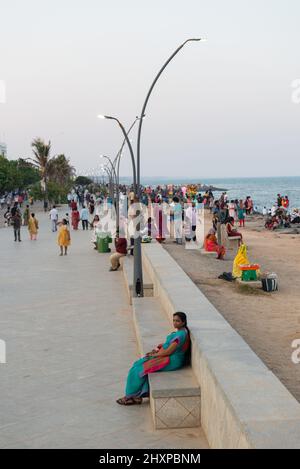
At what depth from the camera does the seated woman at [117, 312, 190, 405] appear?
7.42 metres

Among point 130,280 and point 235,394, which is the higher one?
point 235,394

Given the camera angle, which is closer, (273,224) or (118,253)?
(118,253)

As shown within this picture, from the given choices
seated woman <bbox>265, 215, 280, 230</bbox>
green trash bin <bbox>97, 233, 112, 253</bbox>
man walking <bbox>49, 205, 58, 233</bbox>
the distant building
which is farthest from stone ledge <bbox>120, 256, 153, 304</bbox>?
the distant building

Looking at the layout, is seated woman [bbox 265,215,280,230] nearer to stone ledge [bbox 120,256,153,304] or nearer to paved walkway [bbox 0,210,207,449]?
stone ledge [bbox 120,256,153,304]

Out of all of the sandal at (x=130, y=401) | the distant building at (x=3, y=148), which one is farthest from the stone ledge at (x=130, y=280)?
the distant building at (x=3, y=148)

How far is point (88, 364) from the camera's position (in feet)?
29.8

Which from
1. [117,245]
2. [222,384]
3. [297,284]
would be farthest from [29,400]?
[117,245]

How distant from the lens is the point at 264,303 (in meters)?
12.5

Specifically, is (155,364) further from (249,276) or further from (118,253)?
(118,253)

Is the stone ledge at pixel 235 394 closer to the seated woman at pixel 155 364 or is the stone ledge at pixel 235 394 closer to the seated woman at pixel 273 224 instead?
the seated woman at pixel 155 364

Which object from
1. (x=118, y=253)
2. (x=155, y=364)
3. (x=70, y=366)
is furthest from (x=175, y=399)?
(x=118, y=253)

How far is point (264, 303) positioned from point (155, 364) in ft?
18.0

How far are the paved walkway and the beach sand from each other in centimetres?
166
